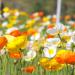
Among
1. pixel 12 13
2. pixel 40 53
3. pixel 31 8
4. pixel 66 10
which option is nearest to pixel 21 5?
pixel 31 8

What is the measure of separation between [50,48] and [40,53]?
8 cm

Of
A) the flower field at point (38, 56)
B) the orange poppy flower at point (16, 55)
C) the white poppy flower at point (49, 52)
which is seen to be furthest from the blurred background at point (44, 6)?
the orange poppy flower at point (16, 55)

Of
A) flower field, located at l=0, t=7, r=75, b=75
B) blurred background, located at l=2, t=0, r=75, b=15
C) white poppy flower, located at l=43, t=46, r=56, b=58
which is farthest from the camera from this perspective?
blurred background, located at l=2, t=0, r=75, b=15

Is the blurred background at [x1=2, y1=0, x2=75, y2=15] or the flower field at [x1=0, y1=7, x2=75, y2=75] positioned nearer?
the flower field at [x1=0, y1=7, x2=75, y2=75]

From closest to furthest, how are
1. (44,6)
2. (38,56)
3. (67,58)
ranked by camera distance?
(67,58) → (38,56) → (44,6)

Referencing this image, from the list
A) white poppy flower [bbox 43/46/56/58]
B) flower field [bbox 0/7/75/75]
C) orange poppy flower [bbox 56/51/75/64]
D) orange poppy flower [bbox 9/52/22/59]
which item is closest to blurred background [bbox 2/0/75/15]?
flower field [bbox 0/7/75/75]

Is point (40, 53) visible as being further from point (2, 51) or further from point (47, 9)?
point (47, 9)

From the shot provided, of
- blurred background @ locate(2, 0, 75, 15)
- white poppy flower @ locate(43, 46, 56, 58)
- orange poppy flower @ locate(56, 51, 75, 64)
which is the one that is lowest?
orange poppy flower @ locate(56, 51, 75, 64)


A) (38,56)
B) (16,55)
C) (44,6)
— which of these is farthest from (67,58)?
(44,6)

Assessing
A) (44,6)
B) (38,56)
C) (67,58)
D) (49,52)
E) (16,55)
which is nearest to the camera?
(67,58)

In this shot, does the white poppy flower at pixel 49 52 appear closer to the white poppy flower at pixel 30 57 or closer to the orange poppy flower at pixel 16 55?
the white poppy flower at pixel 30 57

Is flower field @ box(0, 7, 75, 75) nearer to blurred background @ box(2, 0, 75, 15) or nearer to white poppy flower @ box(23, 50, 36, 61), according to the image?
white poppy flower @ box(23, 50, 36, 61)

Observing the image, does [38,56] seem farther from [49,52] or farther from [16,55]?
[16,55]

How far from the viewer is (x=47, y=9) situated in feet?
37.4
